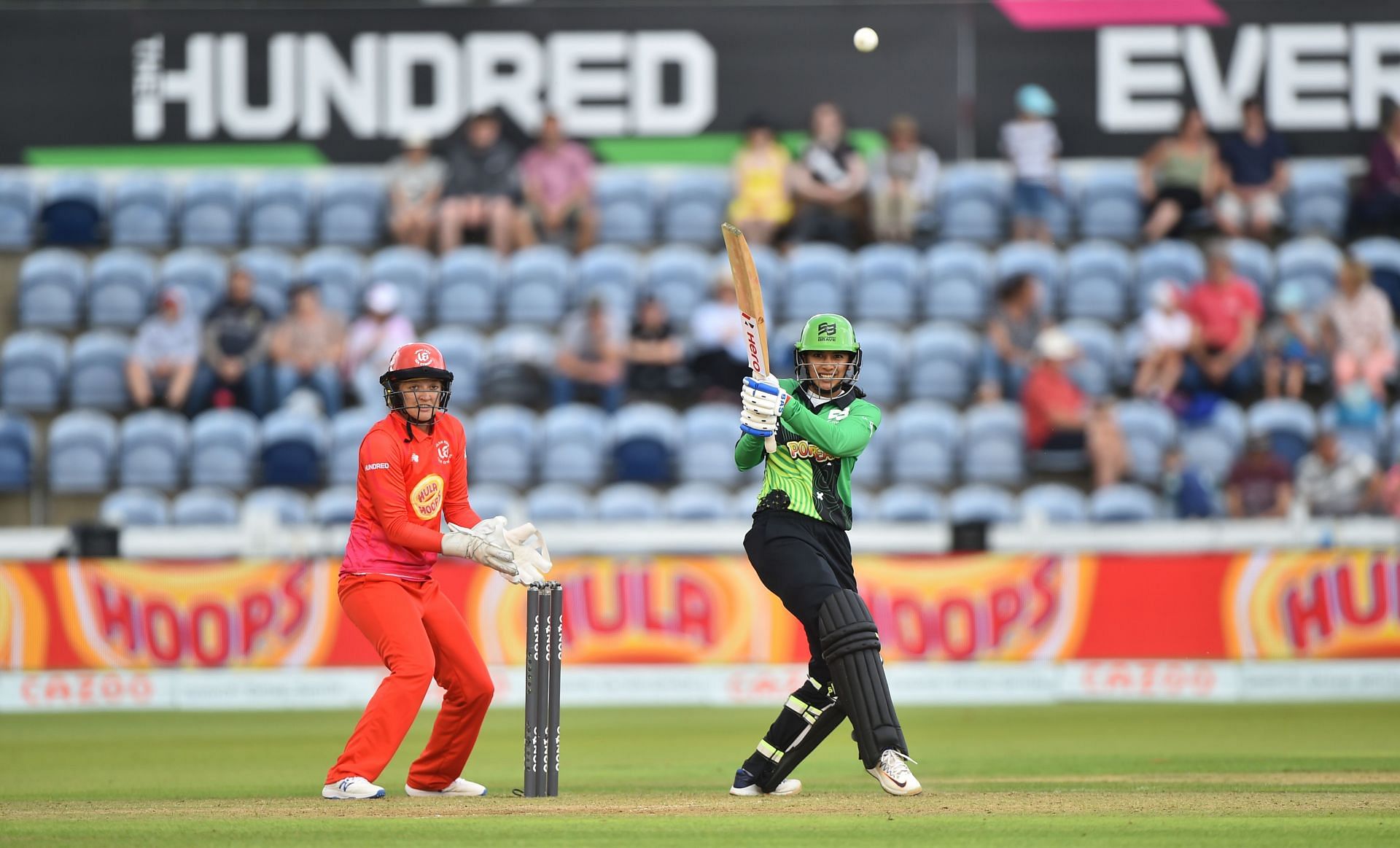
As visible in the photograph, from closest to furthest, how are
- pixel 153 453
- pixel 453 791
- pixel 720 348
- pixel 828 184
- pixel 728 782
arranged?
pixel 453 791, pixel 728 782, pixel 153 453, pixel 720 348, pixel 828 184

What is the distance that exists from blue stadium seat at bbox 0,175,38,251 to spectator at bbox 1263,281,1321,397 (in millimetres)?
11498

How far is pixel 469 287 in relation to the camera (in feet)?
54.4

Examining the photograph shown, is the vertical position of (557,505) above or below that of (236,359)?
below

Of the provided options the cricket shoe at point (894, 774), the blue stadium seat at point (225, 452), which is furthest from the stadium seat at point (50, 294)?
the cricket shoe at point (894, 774)

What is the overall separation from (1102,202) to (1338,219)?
221 centimetres

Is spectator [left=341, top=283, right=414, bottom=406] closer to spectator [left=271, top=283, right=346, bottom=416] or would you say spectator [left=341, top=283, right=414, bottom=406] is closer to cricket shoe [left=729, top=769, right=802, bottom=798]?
spectator [left=271, top=283, right=346, bottom=416]

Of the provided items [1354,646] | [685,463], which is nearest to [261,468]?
[685,463]

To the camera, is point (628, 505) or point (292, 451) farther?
point (292, 451)

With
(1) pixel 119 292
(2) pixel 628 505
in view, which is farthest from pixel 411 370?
(1) pixel 119 292

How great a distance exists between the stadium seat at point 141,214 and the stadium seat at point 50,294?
0.75 m

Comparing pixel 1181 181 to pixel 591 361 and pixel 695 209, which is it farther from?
pixel 591 361

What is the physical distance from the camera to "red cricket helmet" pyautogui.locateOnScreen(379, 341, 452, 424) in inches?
292

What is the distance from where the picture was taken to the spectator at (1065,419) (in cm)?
1491

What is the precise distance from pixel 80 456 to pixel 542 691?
30.4ft
